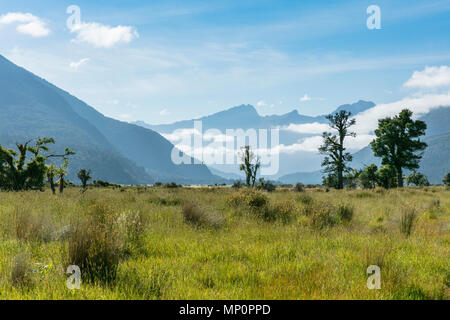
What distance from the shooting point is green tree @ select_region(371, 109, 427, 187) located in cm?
4434

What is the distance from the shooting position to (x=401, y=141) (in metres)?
44.6

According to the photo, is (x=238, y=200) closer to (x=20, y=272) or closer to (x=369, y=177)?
(x=20, y=272)

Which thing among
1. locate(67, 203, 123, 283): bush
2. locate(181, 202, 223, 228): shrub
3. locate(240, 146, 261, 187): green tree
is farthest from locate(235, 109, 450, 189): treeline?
locate(67, 203, 123, 283): bush

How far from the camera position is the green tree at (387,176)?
44844 mm

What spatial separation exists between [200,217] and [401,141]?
1771 inches

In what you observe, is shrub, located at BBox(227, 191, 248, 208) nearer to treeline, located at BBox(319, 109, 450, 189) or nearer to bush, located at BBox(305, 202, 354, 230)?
bush, located at BBox(305, 202, 354, 230)

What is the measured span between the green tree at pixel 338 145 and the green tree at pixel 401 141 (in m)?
5.92

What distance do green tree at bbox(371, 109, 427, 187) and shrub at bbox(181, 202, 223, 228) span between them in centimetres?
4374

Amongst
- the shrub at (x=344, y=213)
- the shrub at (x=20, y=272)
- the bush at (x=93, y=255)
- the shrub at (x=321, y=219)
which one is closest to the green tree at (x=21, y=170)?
the shrub at (x=344, y=213)

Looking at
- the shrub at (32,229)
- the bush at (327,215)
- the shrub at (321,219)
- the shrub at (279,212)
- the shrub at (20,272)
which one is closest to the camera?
the shrub at (20,272)

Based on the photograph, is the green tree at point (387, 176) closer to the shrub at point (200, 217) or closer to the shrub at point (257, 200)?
the shrub at point (257, 200)

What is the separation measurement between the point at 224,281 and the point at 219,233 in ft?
11.2
